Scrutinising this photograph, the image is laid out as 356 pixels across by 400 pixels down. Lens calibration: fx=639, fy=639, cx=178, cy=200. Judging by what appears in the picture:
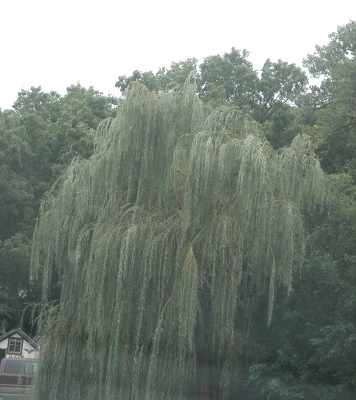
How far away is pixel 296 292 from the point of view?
48.9ft

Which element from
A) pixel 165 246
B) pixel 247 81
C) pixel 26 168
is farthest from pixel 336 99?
pixel 26 168

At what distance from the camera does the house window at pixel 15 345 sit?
22.0m

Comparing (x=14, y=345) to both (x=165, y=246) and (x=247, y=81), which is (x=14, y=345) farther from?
(x=247, y=81)

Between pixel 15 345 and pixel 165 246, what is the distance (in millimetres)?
12391

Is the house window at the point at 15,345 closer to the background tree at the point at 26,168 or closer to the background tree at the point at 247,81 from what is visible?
the background tree at the point at 26,168

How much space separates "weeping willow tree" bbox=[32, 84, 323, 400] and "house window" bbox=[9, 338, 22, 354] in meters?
8.85

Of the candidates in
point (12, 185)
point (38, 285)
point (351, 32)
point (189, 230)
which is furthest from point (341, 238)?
point (12, 185)

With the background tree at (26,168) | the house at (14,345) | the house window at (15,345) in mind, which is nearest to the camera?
the house at (14,345)

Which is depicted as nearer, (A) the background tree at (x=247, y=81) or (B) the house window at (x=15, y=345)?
(B) the house window at (x=15, y=345)

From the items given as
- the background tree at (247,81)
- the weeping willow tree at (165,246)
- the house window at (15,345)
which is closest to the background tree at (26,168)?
the house window at (15,345)

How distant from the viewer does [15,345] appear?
73.3ft

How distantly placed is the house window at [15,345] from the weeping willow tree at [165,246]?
8848 mm

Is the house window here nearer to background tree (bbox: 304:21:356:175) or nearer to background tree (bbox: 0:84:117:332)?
background tree (bbox: 0:84:117:332)

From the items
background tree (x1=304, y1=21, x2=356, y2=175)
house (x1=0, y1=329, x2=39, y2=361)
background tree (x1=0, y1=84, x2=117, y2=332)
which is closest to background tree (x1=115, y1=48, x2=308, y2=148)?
background tree (x1=304, y1=21, x2=356, y2=175)
